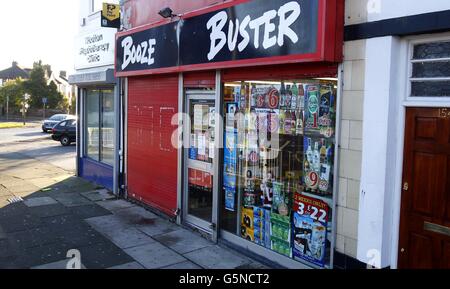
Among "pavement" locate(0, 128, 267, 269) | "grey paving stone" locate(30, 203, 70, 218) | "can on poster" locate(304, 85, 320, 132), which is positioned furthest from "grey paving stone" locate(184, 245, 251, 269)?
"grey paving stone" locate(30, 203, 70, 218)

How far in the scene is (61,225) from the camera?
7.64m

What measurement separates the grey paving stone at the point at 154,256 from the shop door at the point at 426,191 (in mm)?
2983

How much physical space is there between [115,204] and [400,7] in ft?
22.6

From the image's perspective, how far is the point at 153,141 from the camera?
8.65 m

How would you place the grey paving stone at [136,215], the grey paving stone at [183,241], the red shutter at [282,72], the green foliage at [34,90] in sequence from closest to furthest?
the red shutter at [282,72]
the grey paving stone at [183,241]
the grey paving stone at [136,215]
the green foliage at [34,90]

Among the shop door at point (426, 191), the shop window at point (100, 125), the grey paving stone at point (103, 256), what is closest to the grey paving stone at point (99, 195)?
the shop window at point (100, 125)

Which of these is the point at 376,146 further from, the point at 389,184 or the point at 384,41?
the point at 384,41

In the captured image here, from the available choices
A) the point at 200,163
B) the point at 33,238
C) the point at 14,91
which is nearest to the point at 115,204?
the point at 33,238

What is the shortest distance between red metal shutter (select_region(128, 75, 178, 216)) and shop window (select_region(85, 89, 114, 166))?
145 centimetres

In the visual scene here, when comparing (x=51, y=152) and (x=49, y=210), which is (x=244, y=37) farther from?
(x=51, y=152)

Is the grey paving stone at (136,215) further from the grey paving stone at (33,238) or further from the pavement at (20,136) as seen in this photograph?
the pavement at (20,136)

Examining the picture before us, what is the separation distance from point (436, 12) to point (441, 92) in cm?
74

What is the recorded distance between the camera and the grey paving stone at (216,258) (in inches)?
232

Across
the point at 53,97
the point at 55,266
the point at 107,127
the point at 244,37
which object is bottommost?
the point at 55,266
